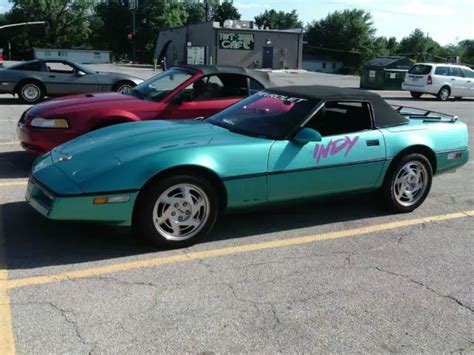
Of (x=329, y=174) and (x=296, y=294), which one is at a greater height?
(x=329, y=174)

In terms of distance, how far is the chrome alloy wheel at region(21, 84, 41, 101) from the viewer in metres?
13.8

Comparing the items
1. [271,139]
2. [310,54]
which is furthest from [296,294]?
[310,54]

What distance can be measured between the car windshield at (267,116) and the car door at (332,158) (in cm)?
12

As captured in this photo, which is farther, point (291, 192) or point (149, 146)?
point (291, 192)

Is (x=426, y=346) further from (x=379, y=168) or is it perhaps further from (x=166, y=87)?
(x=166, y=87)

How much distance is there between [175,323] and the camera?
3.13 metres

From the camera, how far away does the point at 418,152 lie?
5352 mm

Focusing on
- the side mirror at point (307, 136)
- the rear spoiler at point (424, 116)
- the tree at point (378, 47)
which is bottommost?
the side mirror at point (307, 136)

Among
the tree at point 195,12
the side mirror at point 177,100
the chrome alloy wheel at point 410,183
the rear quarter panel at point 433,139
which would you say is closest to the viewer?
the rear quarter panel at point 433,139

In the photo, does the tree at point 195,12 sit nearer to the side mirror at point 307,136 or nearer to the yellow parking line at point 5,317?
the side mirror at point 307,136

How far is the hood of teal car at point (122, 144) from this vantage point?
406 cm

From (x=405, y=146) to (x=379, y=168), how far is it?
0.40m

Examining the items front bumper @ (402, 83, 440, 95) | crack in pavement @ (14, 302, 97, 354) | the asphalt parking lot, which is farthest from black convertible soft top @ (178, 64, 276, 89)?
front bumper @ (402, 83, 440, 95)

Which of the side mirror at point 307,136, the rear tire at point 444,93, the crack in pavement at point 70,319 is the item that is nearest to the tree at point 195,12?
the rear tire at point 444,93
